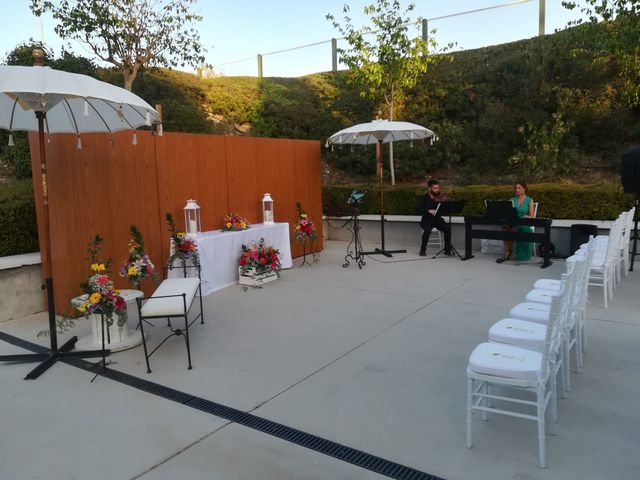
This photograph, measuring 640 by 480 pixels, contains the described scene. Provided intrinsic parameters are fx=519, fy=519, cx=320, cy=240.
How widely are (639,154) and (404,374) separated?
3.77 meters

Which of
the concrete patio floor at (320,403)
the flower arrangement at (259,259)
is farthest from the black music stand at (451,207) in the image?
the flower arrangement at (259,259)

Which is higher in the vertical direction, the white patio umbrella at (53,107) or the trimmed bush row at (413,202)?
the white patio umbrella at (53,107)

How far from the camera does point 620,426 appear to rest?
3.09 meters

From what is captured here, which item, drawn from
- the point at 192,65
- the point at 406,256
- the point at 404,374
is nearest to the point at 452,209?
the point at 406,256

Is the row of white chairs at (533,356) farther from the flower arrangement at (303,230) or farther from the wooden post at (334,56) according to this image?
the wooden post at (334,56)

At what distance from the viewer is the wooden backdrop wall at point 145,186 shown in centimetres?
574

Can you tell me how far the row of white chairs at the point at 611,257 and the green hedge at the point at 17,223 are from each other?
20.5 ft

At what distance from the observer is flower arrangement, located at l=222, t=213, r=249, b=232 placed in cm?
760

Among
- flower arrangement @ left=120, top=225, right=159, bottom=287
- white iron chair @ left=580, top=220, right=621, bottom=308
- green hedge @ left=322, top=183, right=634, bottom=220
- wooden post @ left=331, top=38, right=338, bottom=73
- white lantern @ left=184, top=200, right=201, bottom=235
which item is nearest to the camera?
flower arrangement @ left=120, top=225, right=159, bottom=287

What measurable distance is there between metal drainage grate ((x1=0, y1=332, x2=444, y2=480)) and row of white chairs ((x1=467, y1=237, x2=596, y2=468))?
0.50 m

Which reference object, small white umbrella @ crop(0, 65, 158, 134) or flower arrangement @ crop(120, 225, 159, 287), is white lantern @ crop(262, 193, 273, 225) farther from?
small white umbrella @ crop(0, 65, 158, 134)

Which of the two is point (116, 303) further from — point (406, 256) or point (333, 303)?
point (406, 256)

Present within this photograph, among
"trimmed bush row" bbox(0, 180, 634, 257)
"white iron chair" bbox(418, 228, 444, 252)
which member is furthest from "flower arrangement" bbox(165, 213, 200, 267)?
"white iron chair" bbox(418, 228, 444, 252)

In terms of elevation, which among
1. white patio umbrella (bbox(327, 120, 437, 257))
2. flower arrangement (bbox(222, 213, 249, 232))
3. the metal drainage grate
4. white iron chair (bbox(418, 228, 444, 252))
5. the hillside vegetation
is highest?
the hillside vegetation
